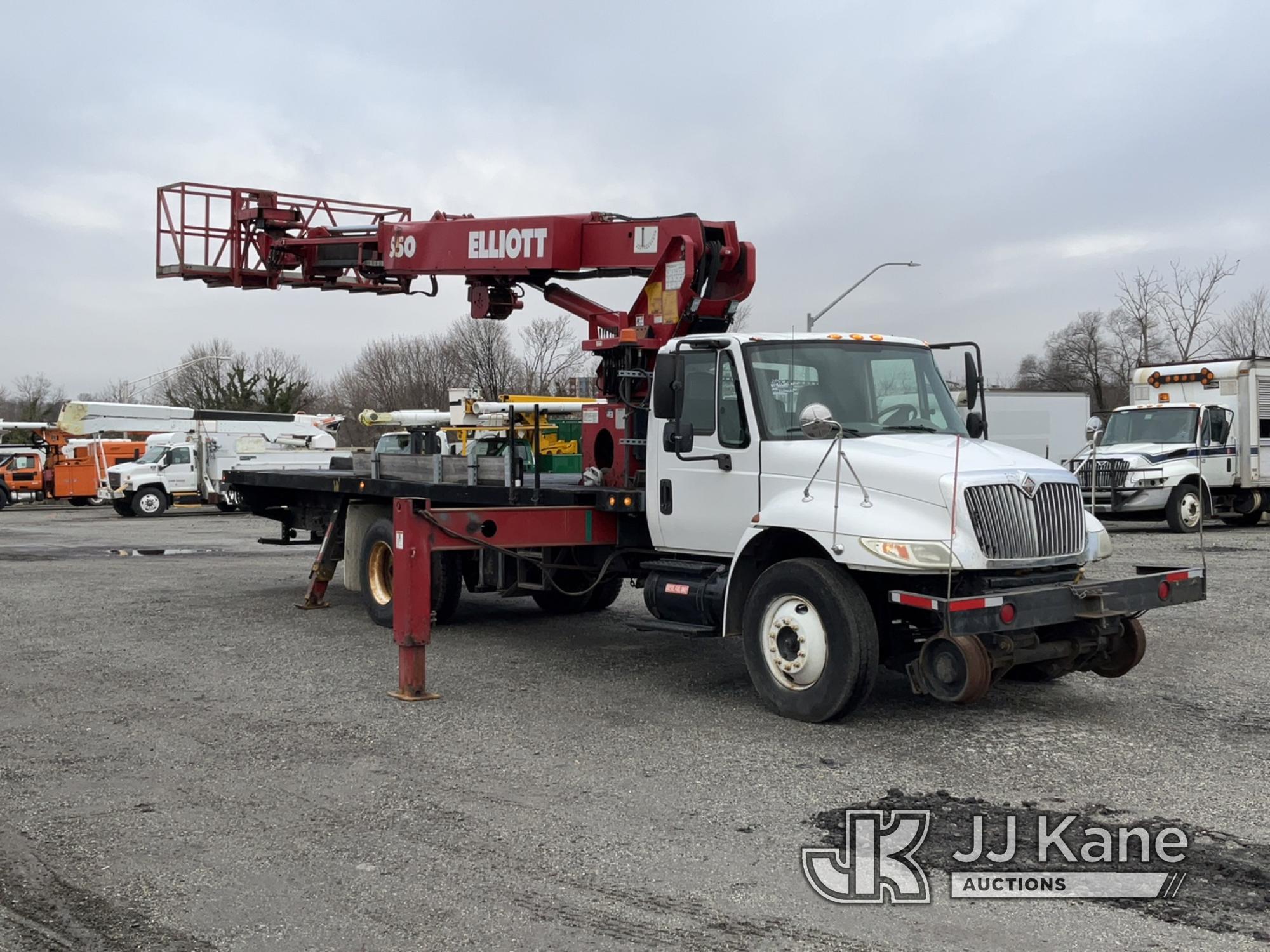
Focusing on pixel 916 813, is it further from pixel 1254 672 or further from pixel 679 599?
pixel 1254 672

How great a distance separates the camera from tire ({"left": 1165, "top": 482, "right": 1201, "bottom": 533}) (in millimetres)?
21719

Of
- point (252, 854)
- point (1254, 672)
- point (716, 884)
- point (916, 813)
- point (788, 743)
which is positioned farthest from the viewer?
point (1254, 672)

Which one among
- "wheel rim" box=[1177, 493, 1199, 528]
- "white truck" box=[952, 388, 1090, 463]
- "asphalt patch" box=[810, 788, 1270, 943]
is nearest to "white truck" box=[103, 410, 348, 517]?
"white truck" box=[952, 388, 1090, 463]

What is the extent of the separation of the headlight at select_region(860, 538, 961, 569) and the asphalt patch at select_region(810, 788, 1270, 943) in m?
1.36

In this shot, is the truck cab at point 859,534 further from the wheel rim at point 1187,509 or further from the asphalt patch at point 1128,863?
the wheel rim at point 1187,509

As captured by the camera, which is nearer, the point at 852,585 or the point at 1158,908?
the point at 1158,908

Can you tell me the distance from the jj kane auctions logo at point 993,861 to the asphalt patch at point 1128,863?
28mm

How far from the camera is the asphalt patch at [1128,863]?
4.61 meters

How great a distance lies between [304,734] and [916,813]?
3730 millimetres

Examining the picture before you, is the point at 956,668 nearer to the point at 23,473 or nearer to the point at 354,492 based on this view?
the point at 354,492

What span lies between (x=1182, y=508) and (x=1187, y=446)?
1.22m

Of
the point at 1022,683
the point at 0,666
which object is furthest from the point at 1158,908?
the point at 0,666

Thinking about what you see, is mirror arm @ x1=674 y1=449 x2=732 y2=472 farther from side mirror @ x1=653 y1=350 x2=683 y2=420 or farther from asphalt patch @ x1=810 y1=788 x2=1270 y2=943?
asphalt patch @ x1=810 y1=788 x2=1270 y2=943

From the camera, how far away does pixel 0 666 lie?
974 cm
